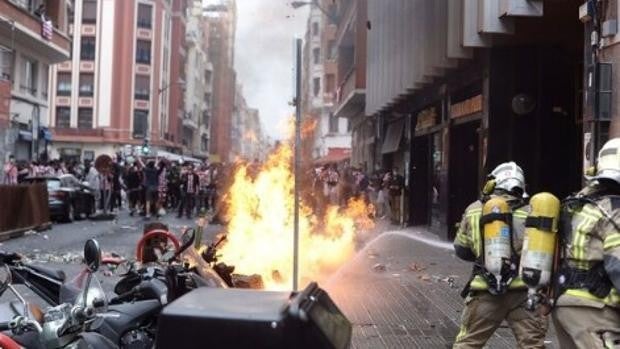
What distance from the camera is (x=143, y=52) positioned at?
64.0 m

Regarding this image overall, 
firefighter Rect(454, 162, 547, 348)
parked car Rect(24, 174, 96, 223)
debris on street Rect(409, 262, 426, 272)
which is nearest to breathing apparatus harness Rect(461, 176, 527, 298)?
firefighter Rect(454, 162, 547, 348)

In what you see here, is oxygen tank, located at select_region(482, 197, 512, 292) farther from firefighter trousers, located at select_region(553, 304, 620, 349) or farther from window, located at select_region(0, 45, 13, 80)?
window, located at select_region(0, 45, 13, 80)

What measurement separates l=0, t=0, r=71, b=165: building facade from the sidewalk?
17.9 metres

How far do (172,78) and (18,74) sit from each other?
38.8 m

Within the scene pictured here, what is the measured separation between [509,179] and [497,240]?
0.46 metres

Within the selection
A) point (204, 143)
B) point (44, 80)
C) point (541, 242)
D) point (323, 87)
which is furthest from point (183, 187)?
point (204, 143)

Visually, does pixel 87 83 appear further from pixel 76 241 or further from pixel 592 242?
pixel 592 242

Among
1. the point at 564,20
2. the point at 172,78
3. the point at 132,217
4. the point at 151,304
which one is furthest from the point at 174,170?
the point at 172,78

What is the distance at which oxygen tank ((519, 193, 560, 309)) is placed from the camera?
3.72 m

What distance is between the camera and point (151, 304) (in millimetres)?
4621

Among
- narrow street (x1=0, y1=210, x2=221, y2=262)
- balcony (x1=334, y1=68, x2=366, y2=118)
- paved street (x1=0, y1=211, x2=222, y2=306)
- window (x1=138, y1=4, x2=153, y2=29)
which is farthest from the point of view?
window (x1=138, y1=4, x2=153, y2=29)

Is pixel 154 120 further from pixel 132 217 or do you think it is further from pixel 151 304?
pixel 151 304

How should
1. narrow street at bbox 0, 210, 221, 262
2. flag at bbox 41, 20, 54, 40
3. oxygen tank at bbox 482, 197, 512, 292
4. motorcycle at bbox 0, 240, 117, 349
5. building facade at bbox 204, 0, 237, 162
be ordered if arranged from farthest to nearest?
building facade at bbox 204, 0, 237, 162 → flag at bbox 41, 20, 54, 40 → narrow street at bbox 0, 210, 221, 262 → oxygen tank at bbox 482, 197, 512, 292 → motorcycle at bbox 0, 240, 117, 349

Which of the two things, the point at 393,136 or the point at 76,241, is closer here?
the point at 76,241
